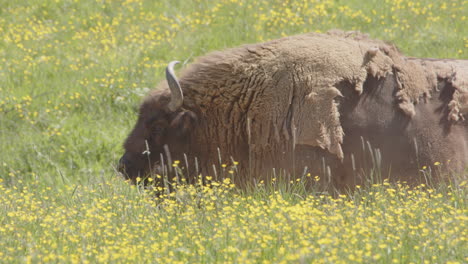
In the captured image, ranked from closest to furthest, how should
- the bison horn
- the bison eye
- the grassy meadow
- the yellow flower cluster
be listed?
the yellow flower cluster
the grassy meadow
the bison horn
the bison eye

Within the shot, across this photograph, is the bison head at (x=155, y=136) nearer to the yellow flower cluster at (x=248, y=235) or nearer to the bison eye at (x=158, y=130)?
the bison eye at (x=158, y=130)

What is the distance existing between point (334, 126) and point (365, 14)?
22.1 feet

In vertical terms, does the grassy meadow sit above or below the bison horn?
below

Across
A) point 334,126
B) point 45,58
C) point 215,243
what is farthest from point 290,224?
point 45,58

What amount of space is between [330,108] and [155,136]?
1647 millimetres

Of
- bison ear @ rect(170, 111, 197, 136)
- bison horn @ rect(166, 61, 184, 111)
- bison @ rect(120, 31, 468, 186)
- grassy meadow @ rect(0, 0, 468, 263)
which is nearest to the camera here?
grassy meadow @ rect(0, 0, 468, 263)

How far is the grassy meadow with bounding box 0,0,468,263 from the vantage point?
357cm

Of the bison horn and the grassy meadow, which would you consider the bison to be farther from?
the grassy meadow

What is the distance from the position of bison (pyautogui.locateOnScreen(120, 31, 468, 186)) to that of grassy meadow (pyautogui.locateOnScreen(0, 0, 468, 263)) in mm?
270

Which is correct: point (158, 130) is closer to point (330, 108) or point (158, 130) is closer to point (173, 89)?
point (173, 89)

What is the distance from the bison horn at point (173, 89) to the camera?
5.86m

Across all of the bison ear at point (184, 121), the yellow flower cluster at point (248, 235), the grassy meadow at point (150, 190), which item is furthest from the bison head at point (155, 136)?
the yellow flower cluster at point (248, 235)

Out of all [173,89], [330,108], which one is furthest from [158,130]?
[330,108]

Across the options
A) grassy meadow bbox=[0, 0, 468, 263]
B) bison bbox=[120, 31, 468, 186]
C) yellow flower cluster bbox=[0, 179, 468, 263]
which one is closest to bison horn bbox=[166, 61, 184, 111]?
bison bbox=[120, 31, 468, 186]
